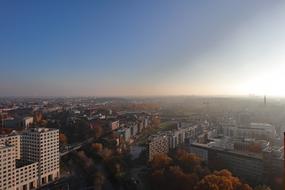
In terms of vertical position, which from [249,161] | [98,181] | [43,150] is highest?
[43,150]

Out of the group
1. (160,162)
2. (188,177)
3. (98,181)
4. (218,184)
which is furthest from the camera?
(160,162)

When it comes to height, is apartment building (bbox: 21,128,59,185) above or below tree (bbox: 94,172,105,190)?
above

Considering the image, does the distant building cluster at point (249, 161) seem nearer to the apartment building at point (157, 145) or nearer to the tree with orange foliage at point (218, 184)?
the apartment building at point (157, 145)

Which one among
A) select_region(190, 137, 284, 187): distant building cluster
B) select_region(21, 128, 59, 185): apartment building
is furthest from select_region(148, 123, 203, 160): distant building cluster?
select_region(21, 128, 59, 185): apartment building

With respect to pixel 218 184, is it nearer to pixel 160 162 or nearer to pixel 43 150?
pixel 160 162

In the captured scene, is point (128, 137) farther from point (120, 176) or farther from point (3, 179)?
point (3, 179)

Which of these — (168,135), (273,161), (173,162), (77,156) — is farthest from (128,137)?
(273,161)

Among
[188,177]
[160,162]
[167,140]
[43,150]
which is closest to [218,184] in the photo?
[188,177]

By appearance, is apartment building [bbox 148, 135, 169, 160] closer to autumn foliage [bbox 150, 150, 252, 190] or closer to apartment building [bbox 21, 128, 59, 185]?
autumn foliage [bbox 150, 150, 252, 190]

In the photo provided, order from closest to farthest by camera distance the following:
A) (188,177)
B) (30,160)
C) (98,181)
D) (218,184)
→ (218,184), (188,177), (98,181), (30,160)
